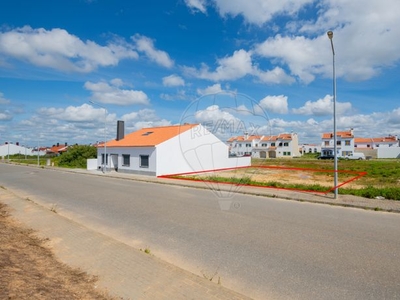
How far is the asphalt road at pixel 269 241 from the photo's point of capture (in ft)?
14.8

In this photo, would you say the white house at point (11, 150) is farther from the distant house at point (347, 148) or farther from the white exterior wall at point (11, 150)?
the distant house at point (347, 148)

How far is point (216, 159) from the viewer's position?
31000mm

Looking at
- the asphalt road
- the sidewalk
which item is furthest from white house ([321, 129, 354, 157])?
the sidewalk

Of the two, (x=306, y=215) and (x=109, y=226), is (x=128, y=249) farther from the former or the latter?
(x=306, y=215)

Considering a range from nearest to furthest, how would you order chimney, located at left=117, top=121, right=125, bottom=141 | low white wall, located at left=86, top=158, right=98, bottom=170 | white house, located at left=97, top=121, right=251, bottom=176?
1. white house, located at left=97, top=121, right=251, bottom=176
2. chimney, located at left=117, top=121, right=125, bottom=141
3. low white wall, located at left=86, top=158, right=98, bottom=170

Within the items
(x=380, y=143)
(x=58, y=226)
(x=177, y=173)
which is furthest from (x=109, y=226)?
(x=380, y=143)

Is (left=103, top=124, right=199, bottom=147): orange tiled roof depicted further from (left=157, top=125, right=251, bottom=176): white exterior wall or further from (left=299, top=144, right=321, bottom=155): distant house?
(left=299, top=144, right=321, bottom=155): distant house

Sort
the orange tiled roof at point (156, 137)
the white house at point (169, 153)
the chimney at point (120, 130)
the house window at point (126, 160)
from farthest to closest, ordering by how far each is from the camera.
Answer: the chimney at point (120, 130), the house window at point (126, 160), the orange tiled roof at point (156, 137), the white house at point (169, 153)

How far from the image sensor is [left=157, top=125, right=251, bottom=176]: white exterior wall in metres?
24.6

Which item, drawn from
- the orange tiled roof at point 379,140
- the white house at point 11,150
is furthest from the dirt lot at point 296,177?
the white house at point 11,150

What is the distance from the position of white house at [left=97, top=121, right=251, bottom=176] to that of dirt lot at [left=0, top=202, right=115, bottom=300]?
1711 centimetres

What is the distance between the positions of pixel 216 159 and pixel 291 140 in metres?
51.9

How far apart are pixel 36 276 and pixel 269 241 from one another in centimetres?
496

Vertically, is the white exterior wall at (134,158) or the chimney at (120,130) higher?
the chimney at (120,130)
